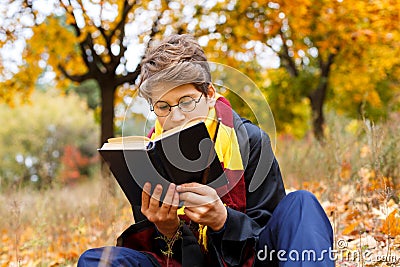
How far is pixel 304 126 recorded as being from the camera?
11.8 meters

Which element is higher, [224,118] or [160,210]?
[224,118]

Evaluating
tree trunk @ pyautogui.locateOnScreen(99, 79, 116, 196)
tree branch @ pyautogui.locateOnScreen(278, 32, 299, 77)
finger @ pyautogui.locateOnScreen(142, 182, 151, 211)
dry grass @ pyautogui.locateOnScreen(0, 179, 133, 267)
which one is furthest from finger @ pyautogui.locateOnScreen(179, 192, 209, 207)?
tree branch @ pyautogui.locateOnScreen(278, 32, 299, 77)

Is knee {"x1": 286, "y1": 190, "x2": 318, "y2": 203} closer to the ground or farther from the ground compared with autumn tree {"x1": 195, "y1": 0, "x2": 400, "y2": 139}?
closer to the ground

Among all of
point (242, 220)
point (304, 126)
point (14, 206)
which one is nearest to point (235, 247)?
point (242, 220)

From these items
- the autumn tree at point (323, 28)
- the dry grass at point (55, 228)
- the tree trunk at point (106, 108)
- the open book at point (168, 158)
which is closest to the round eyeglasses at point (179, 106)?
the open book at point (168, 158)

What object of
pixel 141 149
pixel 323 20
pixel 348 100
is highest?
pixel 323 20

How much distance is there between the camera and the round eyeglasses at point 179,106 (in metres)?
A: 1.70

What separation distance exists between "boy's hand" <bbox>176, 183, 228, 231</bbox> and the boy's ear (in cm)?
33

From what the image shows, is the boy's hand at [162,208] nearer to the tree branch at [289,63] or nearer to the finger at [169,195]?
the finger at [169,195]

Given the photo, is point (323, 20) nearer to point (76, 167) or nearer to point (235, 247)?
point (235, 247)

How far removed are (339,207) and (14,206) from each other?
1885mm

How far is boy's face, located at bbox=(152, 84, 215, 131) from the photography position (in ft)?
5.53

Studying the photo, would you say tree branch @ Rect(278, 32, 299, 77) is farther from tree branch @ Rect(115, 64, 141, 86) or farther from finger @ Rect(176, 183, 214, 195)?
finger @ Rect(176, 183, 214, 195)

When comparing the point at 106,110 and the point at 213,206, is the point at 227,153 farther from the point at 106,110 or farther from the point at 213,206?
the point at 106,110
